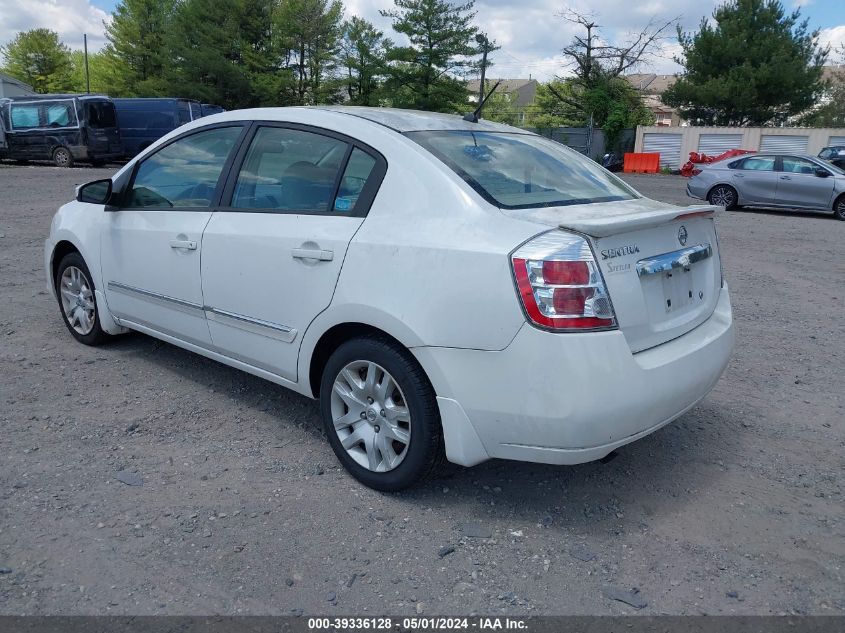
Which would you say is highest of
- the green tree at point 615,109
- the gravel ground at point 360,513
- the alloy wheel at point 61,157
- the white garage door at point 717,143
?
the green tree at point 615,109

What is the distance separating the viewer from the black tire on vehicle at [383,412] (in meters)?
3.03

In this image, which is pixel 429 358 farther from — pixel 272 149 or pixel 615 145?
pixel 615 145

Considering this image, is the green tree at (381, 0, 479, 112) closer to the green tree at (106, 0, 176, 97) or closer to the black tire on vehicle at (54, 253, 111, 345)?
the green tree at (106, 0, 176, 97)

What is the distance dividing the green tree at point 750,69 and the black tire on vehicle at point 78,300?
122 ft

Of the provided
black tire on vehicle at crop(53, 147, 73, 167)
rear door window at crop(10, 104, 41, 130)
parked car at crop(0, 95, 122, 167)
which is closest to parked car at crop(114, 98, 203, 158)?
parked car at crop(0, 95, 122, 167)

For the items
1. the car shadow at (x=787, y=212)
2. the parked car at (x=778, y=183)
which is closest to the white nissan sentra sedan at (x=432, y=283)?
the parked car at (x=778, y=183)

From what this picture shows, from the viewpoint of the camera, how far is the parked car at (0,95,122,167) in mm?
22812

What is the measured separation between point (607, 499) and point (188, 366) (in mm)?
2878

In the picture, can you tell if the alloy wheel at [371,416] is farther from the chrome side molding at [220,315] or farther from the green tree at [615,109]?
the green tree at [615,109]

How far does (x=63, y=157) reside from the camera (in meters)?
23.4

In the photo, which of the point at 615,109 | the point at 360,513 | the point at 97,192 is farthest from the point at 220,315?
the point at 615,109

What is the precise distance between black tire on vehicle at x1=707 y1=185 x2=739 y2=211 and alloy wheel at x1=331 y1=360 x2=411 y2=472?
1538cm

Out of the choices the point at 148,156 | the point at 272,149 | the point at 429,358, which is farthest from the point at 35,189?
the point at 429,358

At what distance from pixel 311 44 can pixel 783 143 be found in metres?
25.9
